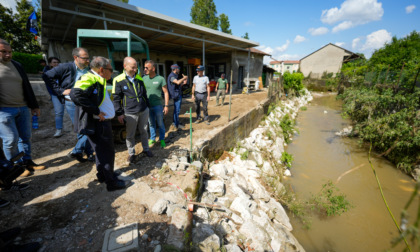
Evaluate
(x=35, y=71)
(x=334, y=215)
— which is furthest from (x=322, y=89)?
(x=35, y=71)

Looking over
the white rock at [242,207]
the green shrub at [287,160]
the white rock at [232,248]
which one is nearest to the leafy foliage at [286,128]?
the green shrub at [287,160]

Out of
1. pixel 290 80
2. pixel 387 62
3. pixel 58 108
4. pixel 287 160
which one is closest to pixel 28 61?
pixel 58 108

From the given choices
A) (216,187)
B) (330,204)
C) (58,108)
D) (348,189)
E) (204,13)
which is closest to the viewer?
(216,187)

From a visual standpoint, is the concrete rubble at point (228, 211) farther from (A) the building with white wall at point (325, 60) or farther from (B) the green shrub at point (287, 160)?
(A) the building with white wall at point (325, 60)

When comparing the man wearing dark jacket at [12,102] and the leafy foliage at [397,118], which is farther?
the leafy foliage at [397,118]

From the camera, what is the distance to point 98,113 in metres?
2.40

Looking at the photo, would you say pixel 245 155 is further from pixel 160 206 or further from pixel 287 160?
pixel 160 206

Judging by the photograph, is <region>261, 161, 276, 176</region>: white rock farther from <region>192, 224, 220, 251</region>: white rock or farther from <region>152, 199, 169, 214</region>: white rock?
<region>152, 199, 169, 214</region>: white rock

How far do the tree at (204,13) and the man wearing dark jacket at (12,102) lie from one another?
31.0 meters

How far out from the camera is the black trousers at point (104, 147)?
249 centimetres

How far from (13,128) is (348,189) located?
23.7 feet

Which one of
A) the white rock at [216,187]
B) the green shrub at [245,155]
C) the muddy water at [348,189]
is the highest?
the white rock at [216,187]

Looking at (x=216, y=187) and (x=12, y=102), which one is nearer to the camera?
(x=12, y=102)

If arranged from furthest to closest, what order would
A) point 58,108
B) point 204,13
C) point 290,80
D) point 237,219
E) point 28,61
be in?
point 204,13 < point 290,80 < point 28,61 < point 58,108 < point 237,219
